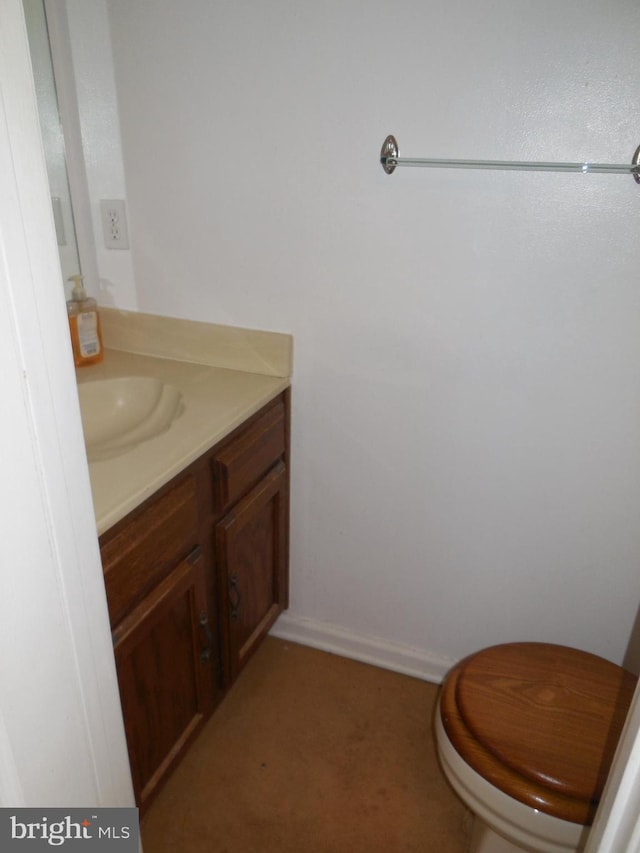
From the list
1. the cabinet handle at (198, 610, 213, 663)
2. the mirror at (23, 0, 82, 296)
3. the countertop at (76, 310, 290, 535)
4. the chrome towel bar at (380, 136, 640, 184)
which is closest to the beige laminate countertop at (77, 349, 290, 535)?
the countertop at (76, 310, 290, 535)

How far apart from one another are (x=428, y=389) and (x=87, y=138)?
1030 mm

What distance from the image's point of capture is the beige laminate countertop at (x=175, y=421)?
97cm

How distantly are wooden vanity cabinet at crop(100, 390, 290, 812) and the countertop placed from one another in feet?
0.13

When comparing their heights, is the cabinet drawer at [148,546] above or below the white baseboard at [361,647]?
above

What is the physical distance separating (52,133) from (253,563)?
114 centimetres

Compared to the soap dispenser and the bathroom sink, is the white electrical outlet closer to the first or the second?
the soap dispenser

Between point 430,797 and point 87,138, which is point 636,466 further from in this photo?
point 87,138

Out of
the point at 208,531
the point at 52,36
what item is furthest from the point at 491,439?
the point at 52,36

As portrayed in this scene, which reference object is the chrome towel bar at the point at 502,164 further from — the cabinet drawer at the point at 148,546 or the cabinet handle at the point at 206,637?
the cabinet handle at the point at 206,637

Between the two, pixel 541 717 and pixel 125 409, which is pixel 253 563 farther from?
pixel 541 717

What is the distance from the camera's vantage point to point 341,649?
5.87ft

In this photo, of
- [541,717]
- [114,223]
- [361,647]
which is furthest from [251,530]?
[114,223]

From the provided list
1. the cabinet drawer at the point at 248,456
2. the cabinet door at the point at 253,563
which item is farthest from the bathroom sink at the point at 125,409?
the cabinet door at the point at 253,563

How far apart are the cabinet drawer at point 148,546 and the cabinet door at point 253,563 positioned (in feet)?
0.49
